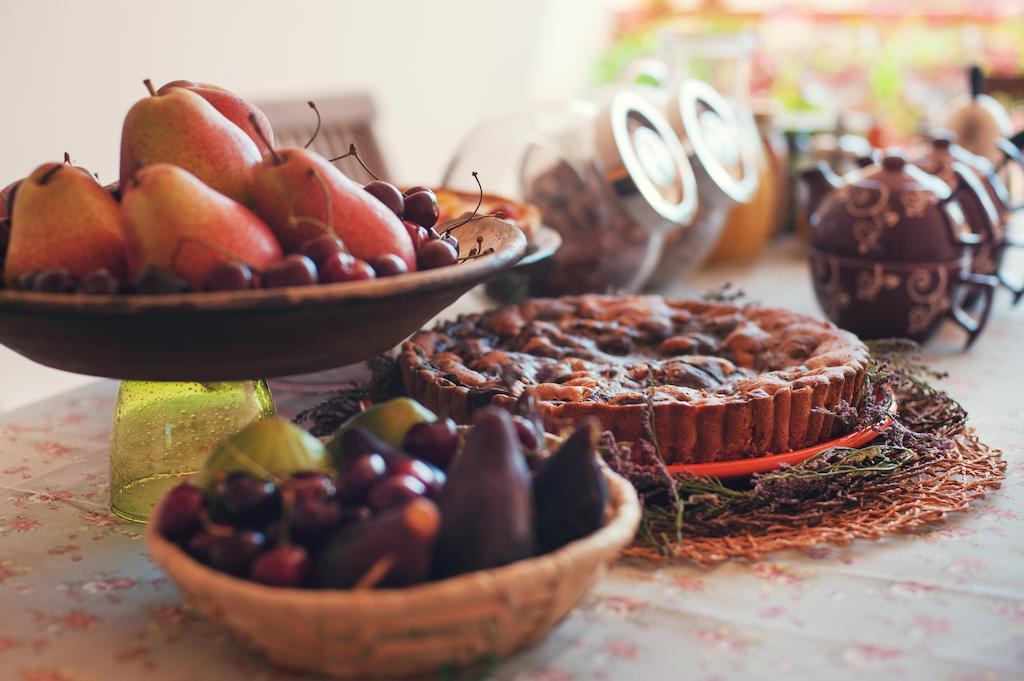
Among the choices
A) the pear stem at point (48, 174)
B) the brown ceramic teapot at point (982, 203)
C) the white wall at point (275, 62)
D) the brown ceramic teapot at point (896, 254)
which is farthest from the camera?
the white wall at point (275, 62)

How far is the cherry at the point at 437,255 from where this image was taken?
806mm

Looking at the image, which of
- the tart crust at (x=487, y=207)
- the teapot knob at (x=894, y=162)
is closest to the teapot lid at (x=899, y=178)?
the teapot knob at (x=894, y=162)

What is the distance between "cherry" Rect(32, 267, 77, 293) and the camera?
686 millimetres

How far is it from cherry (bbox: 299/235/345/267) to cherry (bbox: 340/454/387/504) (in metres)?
0.17

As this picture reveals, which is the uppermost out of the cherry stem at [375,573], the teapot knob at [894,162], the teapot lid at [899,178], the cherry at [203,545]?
the teapot knob at [894,162]

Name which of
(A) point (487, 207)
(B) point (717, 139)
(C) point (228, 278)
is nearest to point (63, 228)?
(C) point (228, 278)

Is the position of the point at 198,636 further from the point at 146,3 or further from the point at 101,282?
the point at 146,3

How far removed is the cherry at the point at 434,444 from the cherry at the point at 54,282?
0.25 meters

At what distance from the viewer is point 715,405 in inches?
35.9

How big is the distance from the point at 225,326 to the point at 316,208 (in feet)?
0.46

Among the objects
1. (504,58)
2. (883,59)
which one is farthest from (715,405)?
(883,59)

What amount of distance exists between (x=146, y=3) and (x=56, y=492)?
1355mm

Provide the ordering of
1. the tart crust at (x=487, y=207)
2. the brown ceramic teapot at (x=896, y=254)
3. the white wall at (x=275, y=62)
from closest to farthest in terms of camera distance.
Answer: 1. the tart crust at (x=487, y=207)
2. the brown ceramic teapot at (x=896, y=254)
3. the white wall at (x=275, y=62)

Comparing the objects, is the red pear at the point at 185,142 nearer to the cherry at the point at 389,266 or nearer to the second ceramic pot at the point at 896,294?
the cherry at the point at 389,266
